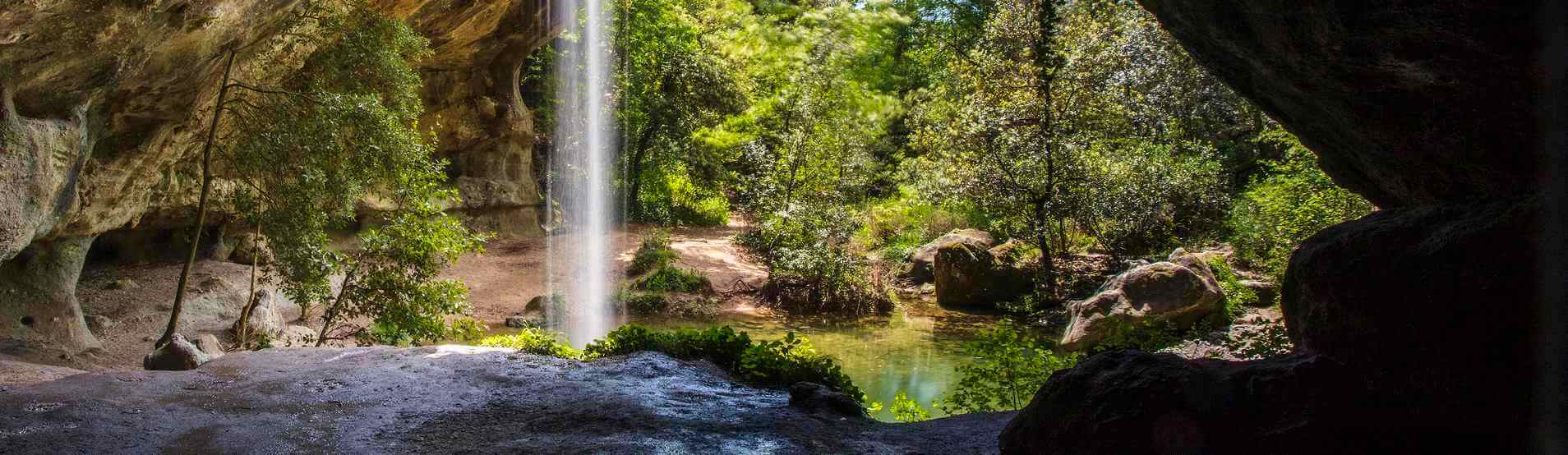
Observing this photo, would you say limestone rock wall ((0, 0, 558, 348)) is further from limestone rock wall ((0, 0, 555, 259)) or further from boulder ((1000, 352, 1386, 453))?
boulder ((1000, 352, 1386, 453))

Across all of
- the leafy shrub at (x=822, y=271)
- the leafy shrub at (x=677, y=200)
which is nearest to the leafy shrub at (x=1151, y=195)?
the leafy shrub at (x=822, y=271)

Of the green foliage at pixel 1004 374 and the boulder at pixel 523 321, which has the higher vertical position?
the green foliage at pixel 1004 374

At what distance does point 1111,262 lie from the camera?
49.7 feet

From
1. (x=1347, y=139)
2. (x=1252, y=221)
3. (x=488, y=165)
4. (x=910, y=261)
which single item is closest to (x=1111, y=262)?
(x=1252, y=221)

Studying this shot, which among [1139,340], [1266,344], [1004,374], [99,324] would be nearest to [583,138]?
[99,324]

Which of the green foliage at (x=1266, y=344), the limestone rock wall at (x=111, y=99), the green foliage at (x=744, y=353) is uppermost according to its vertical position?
the limestone rock wall at (x=111, y=99)

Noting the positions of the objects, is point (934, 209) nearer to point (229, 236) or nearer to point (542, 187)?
point (542, 187)

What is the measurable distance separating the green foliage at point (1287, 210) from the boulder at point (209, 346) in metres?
11.8

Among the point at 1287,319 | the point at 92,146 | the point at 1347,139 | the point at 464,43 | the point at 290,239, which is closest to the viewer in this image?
the point at 1287,319

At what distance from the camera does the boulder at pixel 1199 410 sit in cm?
354

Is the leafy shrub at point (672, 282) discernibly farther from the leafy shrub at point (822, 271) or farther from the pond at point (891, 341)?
the leafy shrub at point (822, 271)

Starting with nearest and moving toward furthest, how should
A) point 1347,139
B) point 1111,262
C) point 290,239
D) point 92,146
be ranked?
point 1347,139, point 92,146, point 290,239, point 1111,262

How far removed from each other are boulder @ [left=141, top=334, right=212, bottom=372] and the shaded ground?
0.20 m

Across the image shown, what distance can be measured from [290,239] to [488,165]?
12.0 meters
